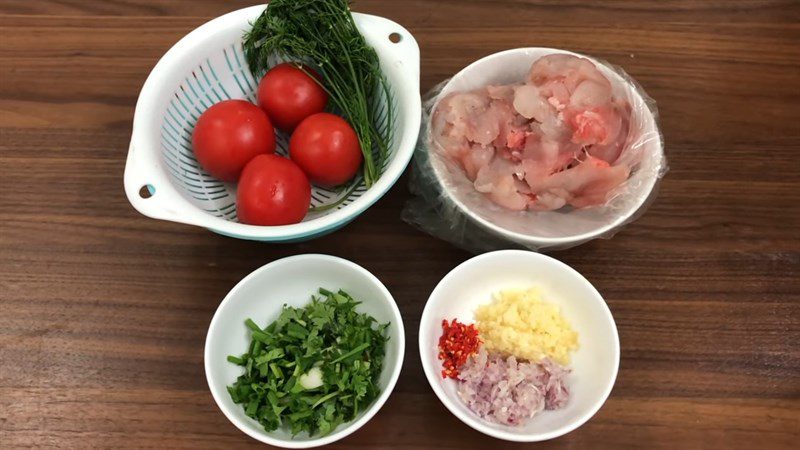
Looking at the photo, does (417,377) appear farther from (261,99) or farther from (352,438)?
(261,99)

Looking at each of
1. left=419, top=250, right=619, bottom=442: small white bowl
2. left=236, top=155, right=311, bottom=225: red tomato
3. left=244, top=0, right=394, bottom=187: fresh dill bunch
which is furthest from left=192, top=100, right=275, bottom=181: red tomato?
left=419, top=250, right=619, bottom=442: small white bowl

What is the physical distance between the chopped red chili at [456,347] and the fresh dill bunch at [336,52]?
1.06ft

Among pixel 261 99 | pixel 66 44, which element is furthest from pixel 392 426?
pixel 66 44

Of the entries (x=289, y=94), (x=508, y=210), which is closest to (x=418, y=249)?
(x=508, y=210)

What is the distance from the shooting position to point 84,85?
1.39m

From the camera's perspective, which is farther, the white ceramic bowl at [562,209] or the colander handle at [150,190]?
the white ceramic bowl at [562,209]

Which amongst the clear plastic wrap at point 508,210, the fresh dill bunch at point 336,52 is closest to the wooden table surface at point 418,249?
the clear plastic wrap at point 508,210

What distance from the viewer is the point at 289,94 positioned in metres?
1.18

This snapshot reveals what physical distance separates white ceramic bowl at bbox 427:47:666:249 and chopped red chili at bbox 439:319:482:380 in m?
0.19

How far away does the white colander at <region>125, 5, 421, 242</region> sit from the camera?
100 centimetres

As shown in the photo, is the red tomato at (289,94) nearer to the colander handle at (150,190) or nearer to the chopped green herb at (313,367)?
the colander handle at (150,190)

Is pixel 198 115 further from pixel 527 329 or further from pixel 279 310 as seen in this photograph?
pixel 527 329

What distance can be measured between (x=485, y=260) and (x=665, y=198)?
46 centimetres

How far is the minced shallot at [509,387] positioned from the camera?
1.02 meters
